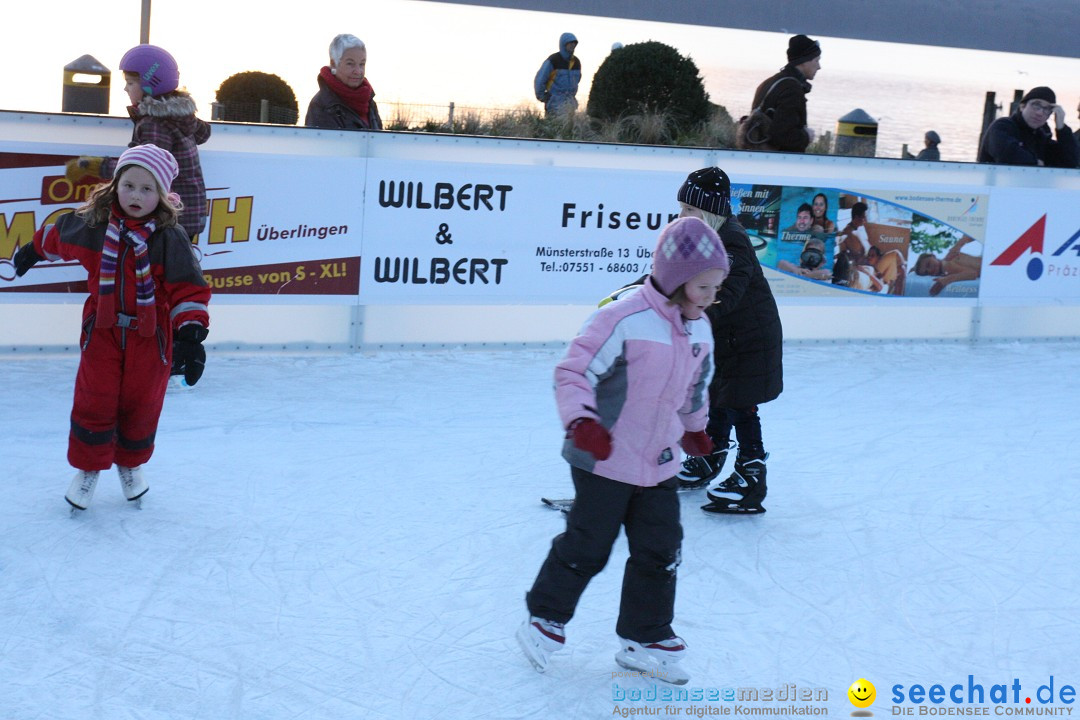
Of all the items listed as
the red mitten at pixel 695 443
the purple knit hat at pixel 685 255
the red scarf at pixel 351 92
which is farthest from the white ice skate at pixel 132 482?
the red scarf at pixel 351 92

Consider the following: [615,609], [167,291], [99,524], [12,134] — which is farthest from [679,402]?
[12,134]

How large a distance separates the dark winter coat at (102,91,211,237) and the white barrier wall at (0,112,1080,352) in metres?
0.44

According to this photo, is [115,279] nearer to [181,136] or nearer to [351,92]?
[181,136]

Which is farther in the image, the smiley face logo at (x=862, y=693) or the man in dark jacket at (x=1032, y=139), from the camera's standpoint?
the man in dark jacket at (x=1032, y=139)

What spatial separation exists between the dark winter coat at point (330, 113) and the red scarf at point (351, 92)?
2 cm

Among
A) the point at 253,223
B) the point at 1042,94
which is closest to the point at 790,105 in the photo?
the point at 1042,94

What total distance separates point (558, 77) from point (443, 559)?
8.20 metres

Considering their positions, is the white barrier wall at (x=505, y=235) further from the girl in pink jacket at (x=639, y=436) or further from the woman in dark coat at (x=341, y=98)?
the girl in pink jacket at (x=639, y=436)

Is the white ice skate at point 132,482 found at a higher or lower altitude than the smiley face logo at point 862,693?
higher

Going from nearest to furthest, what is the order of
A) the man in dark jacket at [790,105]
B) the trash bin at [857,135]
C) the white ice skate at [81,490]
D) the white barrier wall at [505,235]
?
the white ice skate at [81,490] < the white barrier wall at [505,235] < the man in dark jacket at [790,105] < the trash bin at [857,135]

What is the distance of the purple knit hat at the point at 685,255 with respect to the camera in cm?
269

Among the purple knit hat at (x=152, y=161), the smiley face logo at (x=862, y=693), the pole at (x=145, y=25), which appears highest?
the pole at (x=145, y=25)

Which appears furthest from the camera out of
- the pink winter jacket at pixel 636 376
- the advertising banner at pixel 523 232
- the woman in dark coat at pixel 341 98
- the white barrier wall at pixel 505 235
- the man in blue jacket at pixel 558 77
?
the man in blue jacket at pixel 558 77

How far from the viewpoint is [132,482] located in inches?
150
